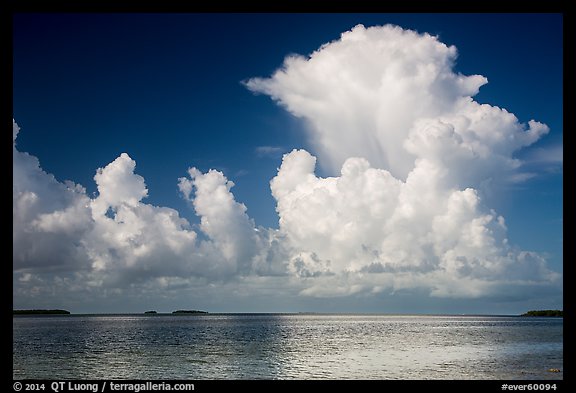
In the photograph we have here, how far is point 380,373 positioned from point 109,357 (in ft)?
97.8

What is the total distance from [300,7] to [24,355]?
56.7 metres
